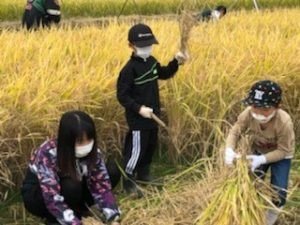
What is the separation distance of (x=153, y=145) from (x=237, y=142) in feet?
2.95

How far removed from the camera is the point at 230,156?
2961 mm

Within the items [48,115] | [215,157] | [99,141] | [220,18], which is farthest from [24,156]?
[220,18]

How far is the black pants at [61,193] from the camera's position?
9.77 feet

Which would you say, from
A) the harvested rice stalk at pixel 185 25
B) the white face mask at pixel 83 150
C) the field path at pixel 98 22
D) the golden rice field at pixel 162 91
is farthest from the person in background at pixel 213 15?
the white face mask at pixel 83 150

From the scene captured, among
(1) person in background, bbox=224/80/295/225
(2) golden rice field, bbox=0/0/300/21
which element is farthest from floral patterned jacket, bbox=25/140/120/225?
(2) golden rice field, bbox=0/0/300/21

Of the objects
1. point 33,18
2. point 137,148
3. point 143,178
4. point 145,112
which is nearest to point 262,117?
point 145,112

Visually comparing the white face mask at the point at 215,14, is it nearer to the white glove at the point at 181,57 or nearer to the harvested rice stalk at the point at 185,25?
the harvested rice stalk at the point at 185,25

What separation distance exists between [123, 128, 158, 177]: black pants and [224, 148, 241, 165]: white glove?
2.81ft

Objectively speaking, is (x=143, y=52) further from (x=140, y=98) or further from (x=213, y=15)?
(x=213, y=15)

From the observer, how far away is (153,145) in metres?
3.90

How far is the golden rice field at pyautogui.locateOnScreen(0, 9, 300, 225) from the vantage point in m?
3.46

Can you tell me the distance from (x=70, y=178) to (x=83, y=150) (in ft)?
0.58

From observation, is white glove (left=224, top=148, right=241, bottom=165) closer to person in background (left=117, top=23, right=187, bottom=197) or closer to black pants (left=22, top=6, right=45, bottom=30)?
person in background (left=117, top=23, right=187, bottom=197)

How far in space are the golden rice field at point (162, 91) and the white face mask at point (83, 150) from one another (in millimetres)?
473
